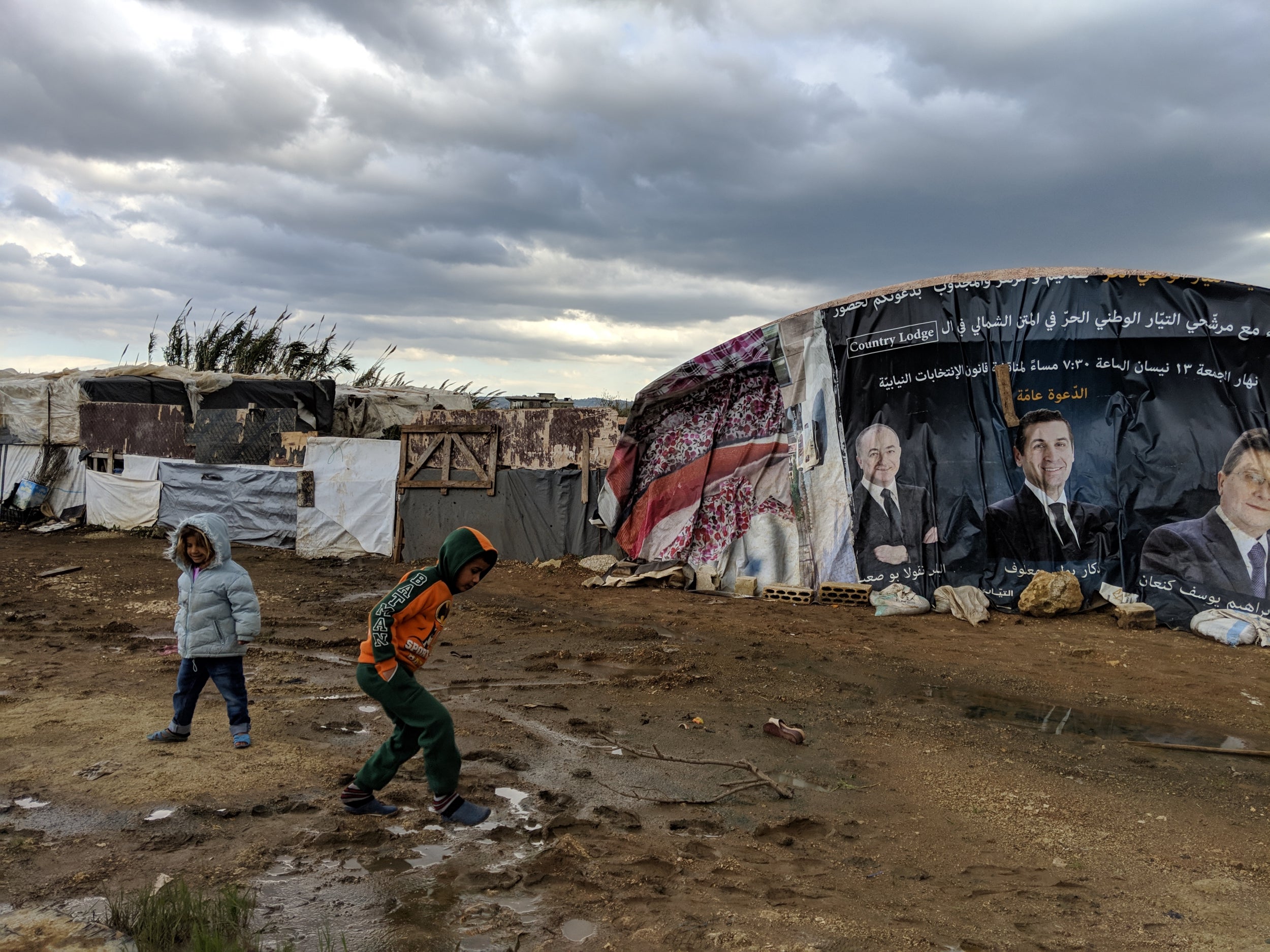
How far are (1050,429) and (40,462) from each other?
21833mm

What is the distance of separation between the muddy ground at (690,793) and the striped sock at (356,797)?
0.11 m

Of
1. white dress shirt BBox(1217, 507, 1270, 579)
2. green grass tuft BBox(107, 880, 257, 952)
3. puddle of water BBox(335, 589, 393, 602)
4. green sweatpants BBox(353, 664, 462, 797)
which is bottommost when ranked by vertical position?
puddle of water BBox(335, 589, 393, 602)

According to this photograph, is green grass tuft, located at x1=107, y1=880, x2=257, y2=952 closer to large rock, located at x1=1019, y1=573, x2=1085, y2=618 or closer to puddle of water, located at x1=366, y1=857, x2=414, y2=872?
puddle of water, located at x1=366, y1=857, x2=414, y2=872

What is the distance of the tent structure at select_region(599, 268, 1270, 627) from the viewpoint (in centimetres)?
1017

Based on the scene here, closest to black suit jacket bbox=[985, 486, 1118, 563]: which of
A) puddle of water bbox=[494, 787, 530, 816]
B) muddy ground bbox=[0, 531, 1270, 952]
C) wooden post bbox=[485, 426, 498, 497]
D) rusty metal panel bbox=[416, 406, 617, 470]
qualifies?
muddy ground bbox=[0, 531, 1270, 952]

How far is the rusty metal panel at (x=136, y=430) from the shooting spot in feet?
62.0

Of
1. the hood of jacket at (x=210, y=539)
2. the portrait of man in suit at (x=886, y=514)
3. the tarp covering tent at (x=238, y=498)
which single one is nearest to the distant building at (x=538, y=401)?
the tarp covering tent at (x=238, y=498)

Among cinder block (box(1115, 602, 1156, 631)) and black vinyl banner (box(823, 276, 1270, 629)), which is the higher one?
black vinyl banner (box(823, 276, 1270, 629))

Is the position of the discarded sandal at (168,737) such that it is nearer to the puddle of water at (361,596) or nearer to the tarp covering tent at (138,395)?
the puddle of water at (361,596)

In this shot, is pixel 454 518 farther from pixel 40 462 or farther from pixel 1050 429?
pixel 40 462

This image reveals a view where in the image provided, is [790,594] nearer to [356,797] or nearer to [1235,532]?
[1235,532]

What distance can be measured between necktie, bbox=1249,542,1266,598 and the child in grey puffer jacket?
10199 mm

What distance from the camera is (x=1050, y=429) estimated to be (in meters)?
11.0

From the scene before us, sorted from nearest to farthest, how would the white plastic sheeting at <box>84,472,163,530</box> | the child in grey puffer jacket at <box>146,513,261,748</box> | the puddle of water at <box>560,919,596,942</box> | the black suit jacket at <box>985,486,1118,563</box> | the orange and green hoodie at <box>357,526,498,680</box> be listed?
the puddle of water at <box>560,919,596,942</box>, the orange and green hoodie at <box>357,526,498,680</box>, the child in grey puffer jacket at <box>146,513,261,748</box>, the black suit jacket at <box>985,486,1118,563</box>, the white plastic sheeting at <box>84,472,163,530</box>
